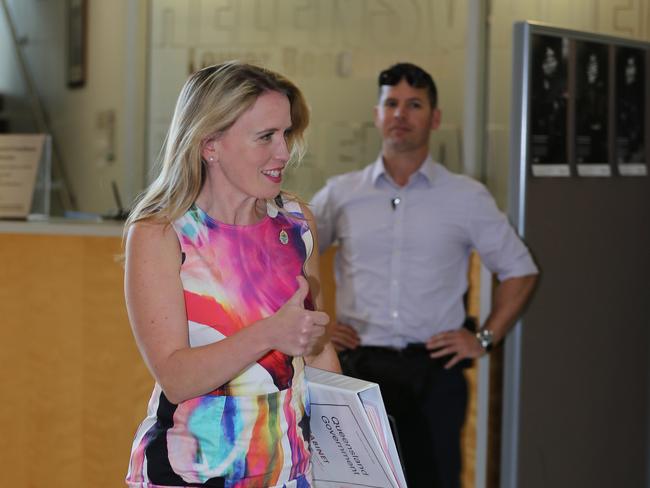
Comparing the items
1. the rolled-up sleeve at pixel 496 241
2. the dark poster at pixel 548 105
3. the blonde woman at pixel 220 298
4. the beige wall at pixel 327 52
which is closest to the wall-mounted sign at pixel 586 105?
the dark poster at pixel 548 105

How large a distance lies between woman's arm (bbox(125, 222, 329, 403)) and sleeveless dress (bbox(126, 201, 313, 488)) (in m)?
0.03

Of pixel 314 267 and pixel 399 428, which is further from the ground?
pixel 314 267

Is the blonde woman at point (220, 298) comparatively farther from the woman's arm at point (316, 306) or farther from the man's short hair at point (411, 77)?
the man's short hair at point (411, 77)

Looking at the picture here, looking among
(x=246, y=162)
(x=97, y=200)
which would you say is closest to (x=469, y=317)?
(x=246, y=162)

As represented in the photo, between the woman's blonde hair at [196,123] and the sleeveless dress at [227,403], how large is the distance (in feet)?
0.13

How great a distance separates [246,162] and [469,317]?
1.79 meters

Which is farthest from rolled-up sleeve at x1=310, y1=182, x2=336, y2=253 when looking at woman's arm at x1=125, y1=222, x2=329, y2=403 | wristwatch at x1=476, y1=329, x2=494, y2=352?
woman's arm at x1=125, y1=222, x2=329, y2=403

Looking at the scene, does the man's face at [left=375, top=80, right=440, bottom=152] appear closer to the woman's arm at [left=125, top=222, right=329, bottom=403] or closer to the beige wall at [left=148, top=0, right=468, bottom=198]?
the beige wall at [left=148, top=0, right=468, bottom=198]

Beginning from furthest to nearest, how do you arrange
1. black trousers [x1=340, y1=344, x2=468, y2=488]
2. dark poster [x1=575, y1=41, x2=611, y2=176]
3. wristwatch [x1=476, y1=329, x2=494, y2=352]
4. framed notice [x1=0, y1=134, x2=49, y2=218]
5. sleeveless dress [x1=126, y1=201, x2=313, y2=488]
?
framed notice [x1=0, y1=134, x2=49, y2=218]
dark poster [x1=575, y1=41, x2=611, y2=176]
wristwatch [x1=476, y1=329, x2=494, y2=352]
black trousers [x1=340, y1=344, x2=468, y2=488]
sleeveless dress [x1=126, y1=201, x2=313, y2=488]

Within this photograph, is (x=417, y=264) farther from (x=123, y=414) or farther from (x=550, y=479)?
(x=123, y=414)

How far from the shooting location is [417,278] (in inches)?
122

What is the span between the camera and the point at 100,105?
493cm

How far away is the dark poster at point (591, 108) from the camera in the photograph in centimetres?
331

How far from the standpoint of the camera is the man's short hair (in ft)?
10.3
